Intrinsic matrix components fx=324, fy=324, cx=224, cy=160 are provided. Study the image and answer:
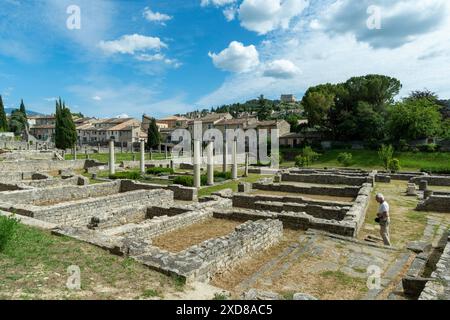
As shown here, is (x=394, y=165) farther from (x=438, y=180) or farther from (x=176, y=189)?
(x=176, y=189)

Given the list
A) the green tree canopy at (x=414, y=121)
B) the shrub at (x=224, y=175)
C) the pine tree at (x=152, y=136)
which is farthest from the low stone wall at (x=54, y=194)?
the pine tree at (x=152, y=136)

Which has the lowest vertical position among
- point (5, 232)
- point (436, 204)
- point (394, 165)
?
point (436, 204)

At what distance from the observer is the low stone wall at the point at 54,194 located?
47.7 ft

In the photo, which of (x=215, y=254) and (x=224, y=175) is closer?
(x=215, y=254)

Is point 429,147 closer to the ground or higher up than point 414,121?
closer to the ground

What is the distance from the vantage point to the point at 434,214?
1545cm

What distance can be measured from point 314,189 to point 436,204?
24.4ft

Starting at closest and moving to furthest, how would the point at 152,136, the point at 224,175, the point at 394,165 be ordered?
the point at 224,175 → the point at 394,165 → the point at 152,136

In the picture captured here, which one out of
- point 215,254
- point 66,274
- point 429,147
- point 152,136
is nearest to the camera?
point 66,274

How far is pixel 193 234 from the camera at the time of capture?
10914 millimetres

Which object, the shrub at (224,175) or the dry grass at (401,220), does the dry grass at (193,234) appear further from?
the shrub at (224,175)

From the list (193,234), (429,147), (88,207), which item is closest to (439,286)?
(193,234)
